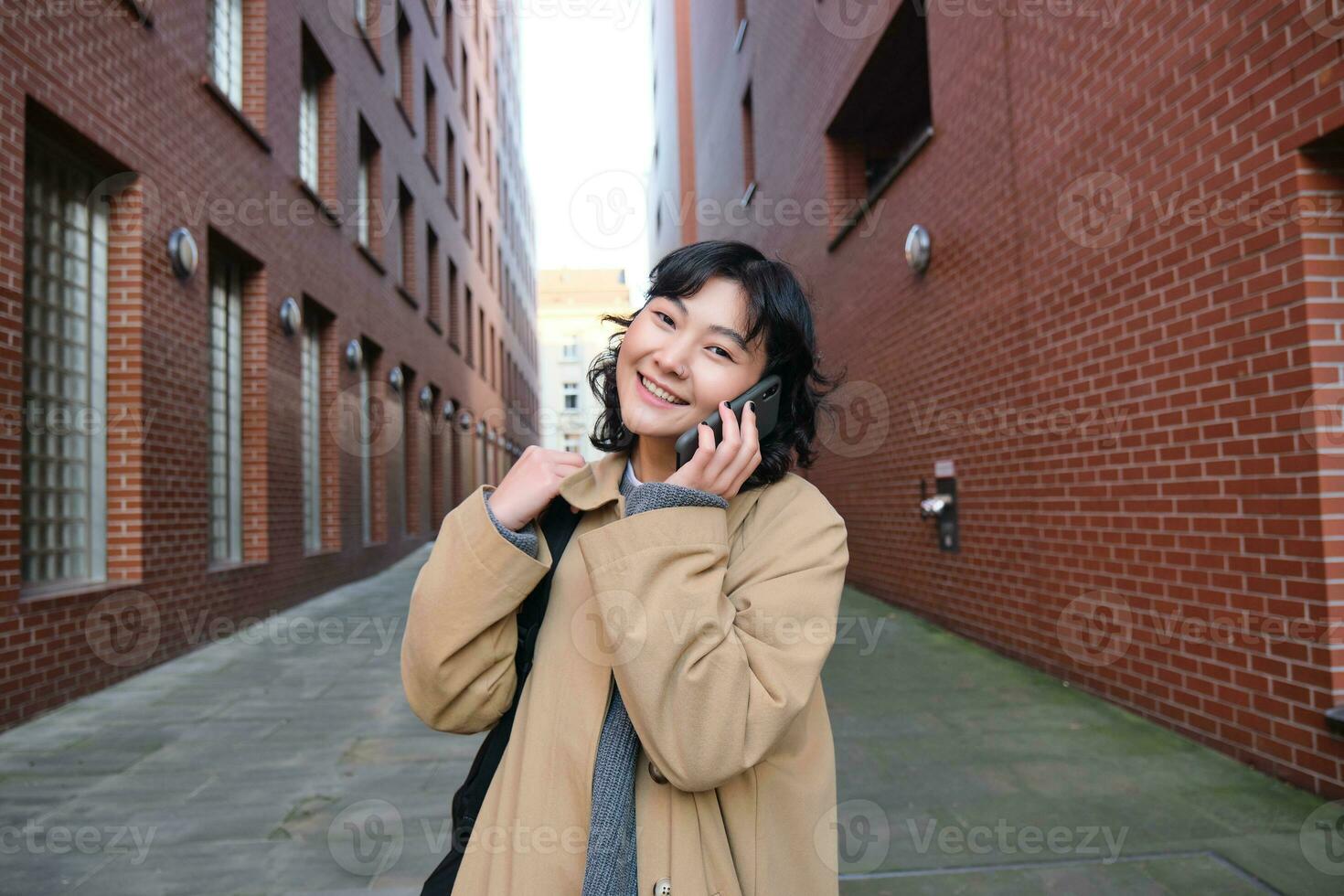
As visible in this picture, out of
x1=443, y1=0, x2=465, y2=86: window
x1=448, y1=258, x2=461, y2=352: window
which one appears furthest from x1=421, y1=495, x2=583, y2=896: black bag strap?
x1=443, y1=0, x2=465, y2=86: window

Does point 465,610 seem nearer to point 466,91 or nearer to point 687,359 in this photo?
point 687,359

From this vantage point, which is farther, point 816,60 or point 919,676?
point 816,60

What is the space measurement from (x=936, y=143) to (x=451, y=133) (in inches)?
648

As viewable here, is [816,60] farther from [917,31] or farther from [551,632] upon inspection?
[551,632]

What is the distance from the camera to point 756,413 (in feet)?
5.06

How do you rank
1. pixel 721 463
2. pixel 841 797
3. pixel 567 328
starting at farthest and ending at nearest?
pixel 567 328 → pixel 841 797 → pixel 721 463

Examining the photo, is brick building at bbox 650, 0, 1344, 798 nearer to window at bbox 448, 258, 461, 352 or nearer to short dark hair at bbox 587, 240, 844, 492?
short dark hair at bbox 587, 240, 844, 492

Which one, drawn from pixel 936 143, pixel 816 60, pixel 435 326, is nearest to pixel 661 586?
pixel 936 143

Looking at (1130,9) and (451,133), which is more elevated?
(451,133)

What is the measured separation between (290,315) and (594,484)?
8.68 metres

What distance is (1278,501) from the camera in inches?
136

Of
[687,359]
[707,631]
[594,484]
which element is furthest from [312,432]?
[707,631]

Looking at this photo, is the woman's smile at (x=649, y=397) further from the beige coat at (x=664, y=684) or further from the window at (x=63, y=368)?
the window at (x=63, y=368)

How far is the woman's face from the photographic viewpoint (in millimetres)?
1526
